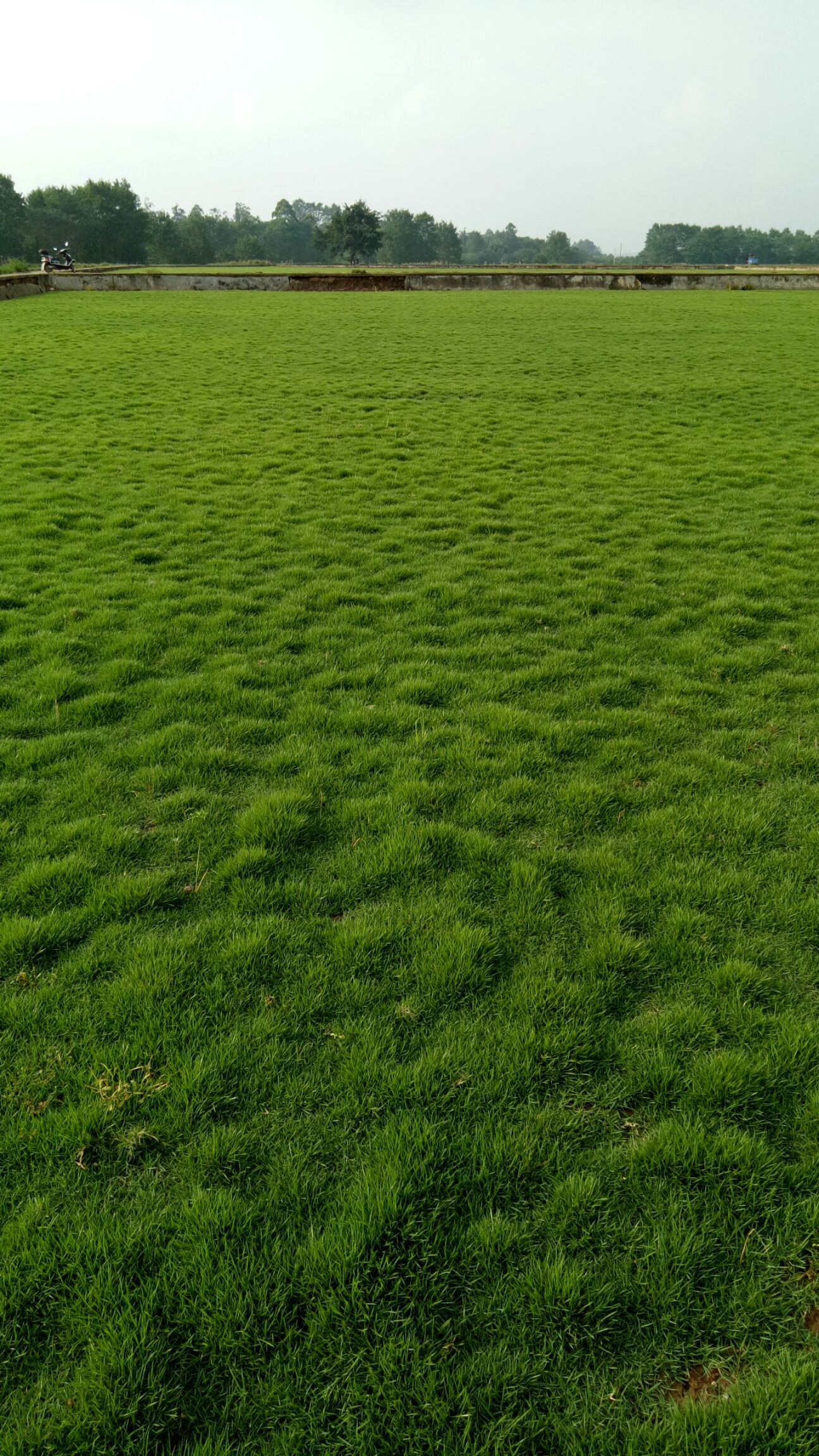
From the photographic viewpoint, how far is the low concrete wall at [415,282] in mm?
35031

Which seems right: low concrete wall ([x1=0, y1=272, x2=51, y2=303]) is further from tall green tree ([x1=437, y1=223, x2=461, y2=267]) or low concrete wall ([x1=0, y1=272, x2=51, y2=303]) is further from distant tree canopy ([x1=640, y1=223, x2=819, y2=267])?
distant tree canopy ([x1=640, y1=223, x2=819, y2=267])

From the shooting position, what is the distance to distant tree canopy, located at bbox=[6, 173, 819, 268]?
9931cm

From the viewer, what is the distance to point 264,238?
151 metres

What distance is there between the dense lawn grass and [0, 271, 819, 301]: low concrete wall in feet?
109

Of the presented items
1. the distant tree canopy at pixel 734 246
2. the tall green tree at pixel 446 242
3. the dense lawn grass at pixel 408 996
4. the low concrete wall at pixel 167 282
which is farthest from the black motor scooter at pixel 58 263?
the distant tree canopy at pixel 734 246

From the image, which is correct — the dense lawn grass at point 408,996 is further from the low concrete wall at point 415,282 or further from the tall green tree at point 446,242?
the tall green tree at point 446,242

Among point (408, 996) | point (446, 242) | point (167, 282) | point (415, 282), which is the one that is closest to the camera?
point (408, 996)

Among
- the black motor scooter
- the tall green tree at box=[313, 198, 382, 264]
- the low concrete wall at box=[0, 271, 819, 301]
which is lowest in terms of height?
the low concrete wall at box=[0, 271, 819, 301]

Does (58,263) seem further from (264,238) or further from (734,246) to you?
(734,246)

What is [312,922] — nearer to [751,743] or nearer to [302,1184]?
[302,1184]

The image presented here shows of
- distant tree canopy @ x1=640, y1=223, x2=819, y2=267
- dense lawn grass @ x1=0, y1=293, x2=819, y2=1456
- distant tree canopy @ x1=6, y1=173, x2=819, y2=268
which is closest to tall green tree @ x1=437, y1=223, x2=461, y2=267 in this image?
distant tree canopy @ x1=6, y1=173, x2=819, y2=268

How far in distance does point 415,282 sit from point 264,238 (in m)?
137

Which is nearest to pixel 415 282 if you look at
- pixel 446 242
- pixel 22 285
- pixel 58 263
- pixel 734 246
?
pixel 22 285

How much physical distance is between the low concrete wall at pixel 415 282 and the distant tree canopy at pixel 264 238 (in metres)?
73.6
